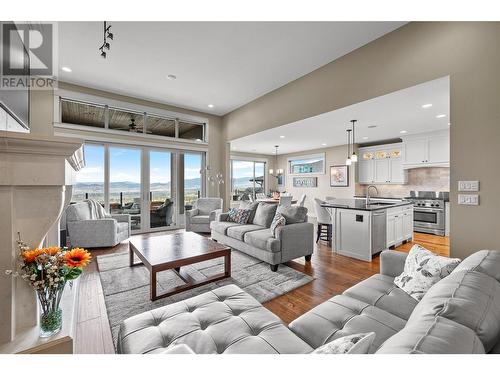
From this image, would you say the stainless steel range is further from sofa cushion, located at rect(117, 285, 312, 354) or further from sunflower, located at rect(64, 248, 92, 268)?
sunflower, located at rect(64, 248, 92, 268)

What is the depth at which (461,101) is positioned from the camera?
2.35 metres

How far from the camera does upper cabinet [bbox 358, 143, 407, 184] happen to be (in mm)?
6336

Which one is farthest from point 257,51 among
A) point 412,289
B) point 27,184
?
point 412,289

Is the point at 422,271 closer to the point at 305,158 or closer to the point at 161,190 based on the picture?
the point at 161,190

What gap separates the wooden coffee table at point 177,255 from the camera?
2379 mm

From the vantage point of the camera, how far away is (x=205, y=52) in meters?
3.32

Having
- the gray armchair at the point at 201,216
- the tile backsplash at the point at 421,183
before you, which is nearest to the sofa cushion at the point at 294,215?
the gray armchair at the point at 201,216

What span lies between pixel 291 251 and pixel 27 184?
9.69 feet

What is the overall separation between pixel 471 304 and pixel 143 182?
19.8 feet

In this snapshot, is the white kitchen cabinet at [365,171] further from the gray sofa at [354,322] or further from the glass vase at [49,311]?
the glass vase at [49,311]

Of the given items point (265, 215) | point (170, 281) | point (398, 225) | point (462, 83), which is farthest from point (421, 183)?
point (170, 281)

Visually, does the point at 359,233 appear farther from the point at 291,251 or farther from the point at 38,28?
the point at 38,28

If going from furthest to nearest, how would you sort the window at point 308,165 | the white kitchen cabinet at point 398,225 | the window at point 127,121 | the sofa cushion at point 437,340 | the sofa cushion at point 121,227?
the window at point 308,165, the window at point 127,121, the sofa cushion at point 121,227, the white kitchen cabinet at point 398,225, the sofa cushion at point 437,340

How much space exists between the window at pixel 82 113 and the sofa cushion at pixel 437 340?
615 cm
